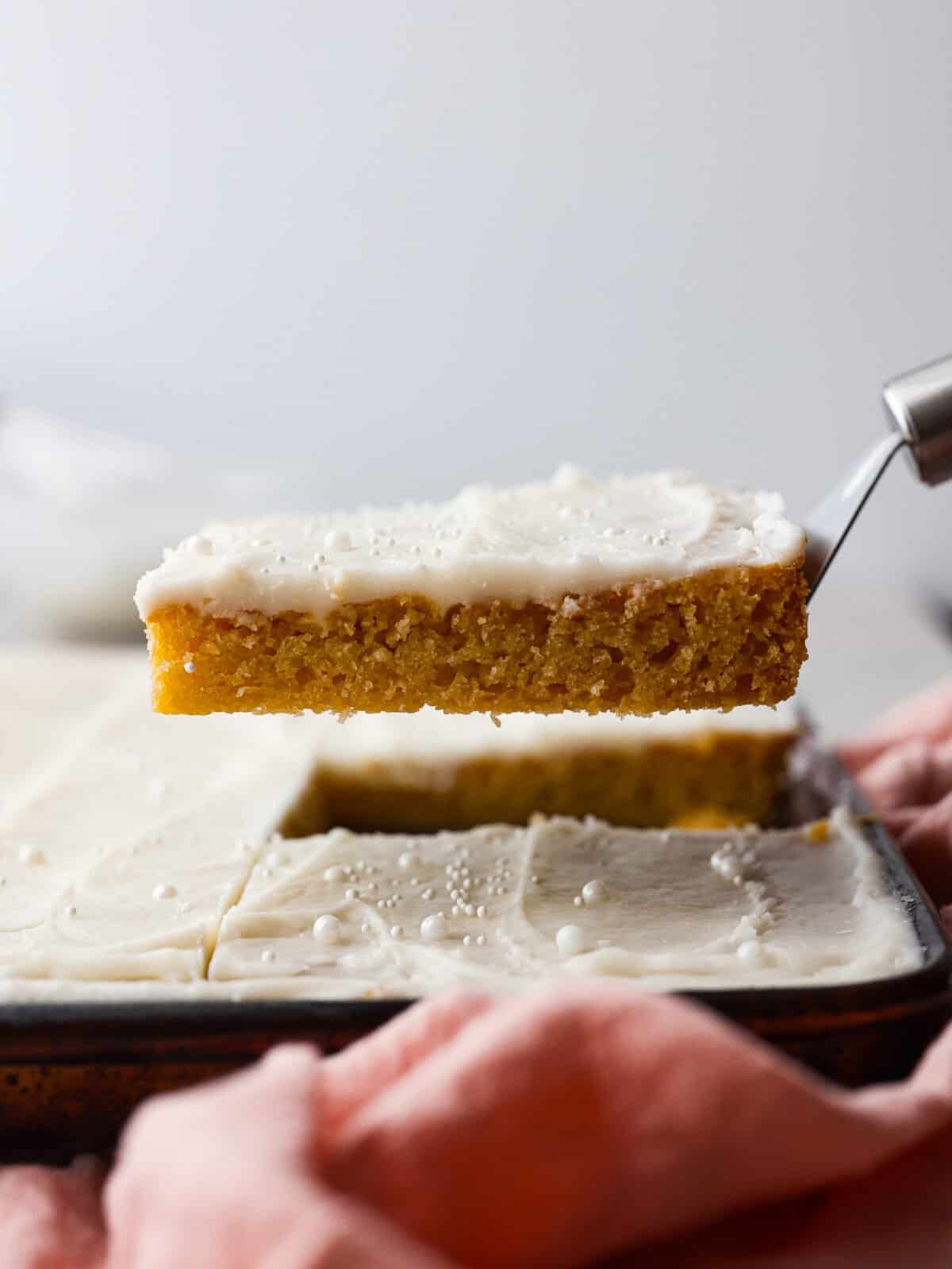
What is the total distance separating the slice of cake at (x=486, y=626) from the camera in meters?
1.35

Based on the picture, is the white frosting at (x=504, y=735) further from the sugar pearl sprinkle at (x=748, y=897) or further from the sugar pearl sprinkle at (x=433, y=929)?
the sugar pearl sprinkle at (x=433, y=929)

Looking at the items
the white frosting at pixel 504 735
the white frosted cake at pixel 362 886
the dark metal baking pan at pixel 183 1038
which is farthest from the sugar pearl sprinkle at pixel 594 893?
the white frosting at pixel 504 735

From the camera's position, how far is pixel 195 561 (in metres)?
1.40

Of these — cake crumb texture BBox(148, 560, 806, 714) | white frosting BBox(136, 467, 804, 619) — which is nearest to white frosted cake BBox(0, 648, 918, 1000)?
cake crumb texture BBox(148, 560, 806, 714)

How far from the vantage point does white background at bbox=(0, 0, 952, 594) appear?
3.47 meters

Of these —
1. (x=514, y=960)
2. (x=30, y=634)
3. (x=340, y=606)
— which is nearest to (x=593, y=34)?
(x=30, y=634)

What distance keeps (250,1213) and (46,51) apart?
136 inches

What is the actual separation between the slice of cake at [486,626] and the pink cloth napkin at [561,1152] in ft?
1.51

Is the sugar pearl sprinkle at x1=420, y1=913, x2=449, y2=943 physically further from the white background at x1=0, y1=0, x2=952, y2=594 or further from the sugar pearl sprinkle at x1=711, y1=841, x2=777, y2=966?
the white background at x1=0, y1=0, x2=952, y2=594

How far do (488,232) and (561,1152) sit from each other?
10.0 feet

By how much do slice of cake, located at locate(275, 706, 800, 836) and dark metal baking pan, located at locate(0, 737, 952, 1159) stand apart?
0.71 m

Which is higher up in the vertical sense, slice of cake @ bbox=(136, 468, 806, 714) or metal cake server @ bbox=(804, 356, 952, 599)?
metal cake server @ bbox=(804, 356, 952, 599)

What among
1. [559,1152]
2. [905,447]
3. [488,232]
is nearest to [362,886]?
[559,1152]

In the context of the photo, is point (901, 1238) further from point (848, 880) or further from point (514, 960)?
point (848, 880)
